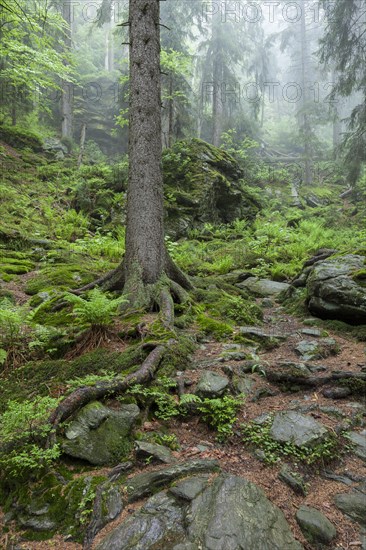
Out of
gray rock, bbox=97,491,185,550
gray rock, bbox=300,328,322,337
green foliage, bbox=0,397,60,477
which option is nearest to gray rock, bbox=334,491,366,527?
gray rock, bbox=97,491,185,550

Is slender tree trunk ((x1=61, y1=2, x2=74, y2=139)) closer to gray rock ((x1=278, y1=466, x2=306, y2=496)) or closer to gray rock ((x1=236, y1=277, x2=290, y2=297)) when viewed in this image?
gray rock ((x1=236, y1=277, x2=290, y2=297))

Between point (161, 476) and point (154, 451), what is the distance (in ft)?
1.03

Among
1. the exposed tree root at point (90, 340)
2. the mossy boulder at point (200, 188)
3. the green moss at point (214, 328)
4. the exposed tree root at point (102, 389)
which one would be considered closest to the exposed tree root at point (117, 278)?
the green moss at point (214, 328)

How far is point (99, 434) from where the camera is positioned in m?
2.73

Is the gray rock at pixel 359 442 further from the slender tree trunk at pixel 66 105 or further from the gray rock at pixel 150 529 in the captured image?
the slender tree trunk at pixel 66 105

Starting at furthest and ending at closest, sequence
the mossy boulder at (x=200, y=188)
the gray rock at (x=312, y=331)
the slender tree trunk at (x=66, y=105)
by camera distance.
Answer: the slender tree trunk at (x=66, y=105) < the mossy boulder at (x=200, y=188) < the gray rock at (x=312, y=331)

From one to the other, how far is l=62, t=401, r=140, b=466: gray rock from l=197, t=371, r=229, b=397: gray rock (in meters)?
0.81

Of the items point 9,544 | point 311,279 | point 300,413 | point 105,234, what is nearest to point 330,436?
point 300,413

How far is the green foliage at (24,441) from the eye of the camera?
2352mm

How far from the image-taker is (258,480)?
→ 8.20 feet

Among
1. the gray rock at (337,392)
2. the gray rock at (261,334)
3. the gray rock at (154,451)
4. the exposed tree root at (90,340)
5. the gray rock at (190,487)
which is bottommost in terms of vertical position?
the gray rock at (190,487)

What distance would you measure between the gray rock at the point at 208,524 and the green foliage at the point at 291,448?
58cm

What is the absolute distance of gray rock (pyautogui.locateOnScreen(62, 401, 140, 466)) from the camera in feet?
8.41

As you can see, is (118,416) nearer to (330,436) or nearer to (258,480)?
(258,480)
